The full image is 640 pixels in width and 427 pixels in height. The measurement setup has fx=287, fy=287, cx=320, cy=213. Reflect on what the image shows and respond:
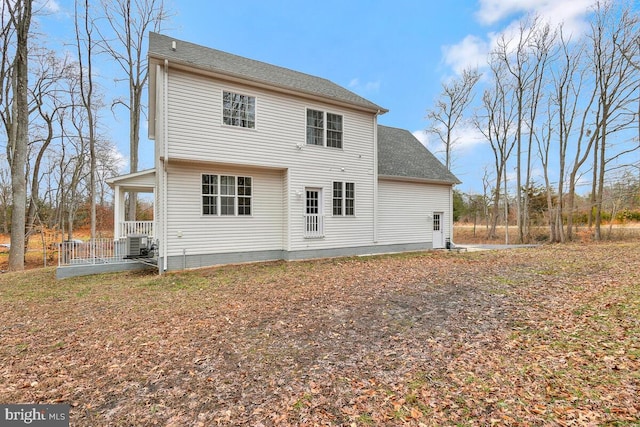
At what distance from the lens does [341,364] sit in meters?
3.43

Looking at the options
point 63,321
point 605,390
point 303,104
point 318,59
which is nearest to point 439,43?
point 318,59

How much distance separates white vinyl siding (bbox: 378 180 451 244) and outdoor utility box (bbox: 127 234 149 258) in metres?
9.09

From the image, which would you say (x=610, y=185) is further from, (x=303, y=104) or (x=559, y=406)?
(x=559, y=406)

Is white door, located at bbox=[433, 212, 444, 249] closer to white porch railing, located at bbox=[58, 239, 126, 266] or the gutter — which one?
the gutter

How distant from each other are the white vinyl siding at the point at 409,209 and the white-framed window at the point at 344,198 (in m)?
1.61

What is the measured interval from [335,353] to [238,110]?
8.40m

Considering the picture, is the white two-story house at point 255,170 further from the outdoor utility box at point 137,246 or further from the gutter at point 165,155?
the outdoor utility box at point 137,246

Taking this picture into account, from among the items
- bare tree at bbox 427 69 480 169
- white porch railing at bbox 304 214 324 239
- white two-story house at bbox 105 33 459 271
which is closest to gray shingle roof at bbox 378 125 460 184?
white two-story house at bbox 105 33 459 271

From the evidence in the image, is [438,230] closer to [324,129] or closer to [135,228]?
[324,129]

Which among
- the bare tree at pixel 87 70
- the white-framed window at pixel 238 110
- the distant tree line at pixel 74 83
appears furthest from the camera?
the bare tree at pixel 87 70

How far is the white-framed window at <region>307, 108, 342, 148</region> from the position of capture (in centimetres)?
1093

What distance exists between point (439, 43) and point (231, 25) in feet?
37.1

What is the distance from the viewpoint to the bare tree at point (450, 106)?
21.8 meters

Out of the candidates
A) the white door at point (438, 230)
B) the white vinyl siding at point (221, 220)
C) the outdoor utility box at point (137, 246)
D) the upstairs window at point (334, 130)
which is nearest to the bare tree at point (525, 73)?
the white door at point (438, 230)
